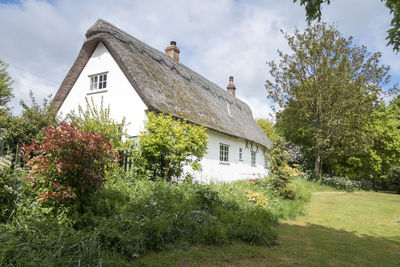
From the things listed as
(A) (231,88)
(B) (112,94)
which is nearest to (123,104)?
(B) (112,94)

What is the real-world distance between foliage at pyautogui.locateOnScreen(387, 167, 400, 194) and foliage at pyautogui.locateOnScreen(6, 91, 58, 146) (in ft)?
71.8

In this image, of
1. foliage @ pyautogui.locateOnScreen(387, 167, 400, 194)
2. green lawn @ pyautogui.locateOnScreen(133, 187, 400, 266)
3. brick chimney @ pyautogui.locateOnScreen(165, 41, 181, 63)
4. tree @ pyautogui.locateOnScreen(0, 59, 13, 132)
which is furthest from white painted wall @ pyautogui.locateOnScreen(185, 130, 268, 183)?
tree @ pyautogui.locateOnScreen(0, 59, 13, 132)

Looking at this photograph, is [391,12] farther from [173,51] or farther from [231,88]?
[231,88]

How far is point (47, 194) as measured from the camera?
3918mm

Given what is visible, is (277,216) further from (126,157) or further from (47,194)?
(47,194)

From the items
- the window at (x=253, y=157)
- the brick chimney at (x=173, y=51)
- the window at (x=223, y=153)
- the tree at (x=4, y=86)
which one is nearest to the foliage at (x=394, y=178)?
the window at (x=253, y=157)

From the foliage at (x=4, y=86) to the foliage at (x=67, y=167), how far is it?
24.6m

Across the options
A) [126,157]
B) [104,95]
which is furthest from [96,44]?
[126,157]

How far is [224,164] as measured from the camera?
13.6m

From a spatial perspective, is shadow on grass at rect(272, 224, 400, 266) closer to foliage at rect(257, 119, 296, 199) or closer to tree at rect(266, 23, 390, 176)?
foliage at rect(257, 119, 296, 199)

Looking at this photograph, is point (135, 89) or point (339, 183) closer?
point (135, 89)

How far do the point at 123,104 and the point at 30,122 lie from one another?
3.36 meters

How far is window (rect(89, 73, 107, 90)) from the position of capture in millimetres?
10870

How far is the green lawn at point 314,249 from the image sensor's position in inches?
147
